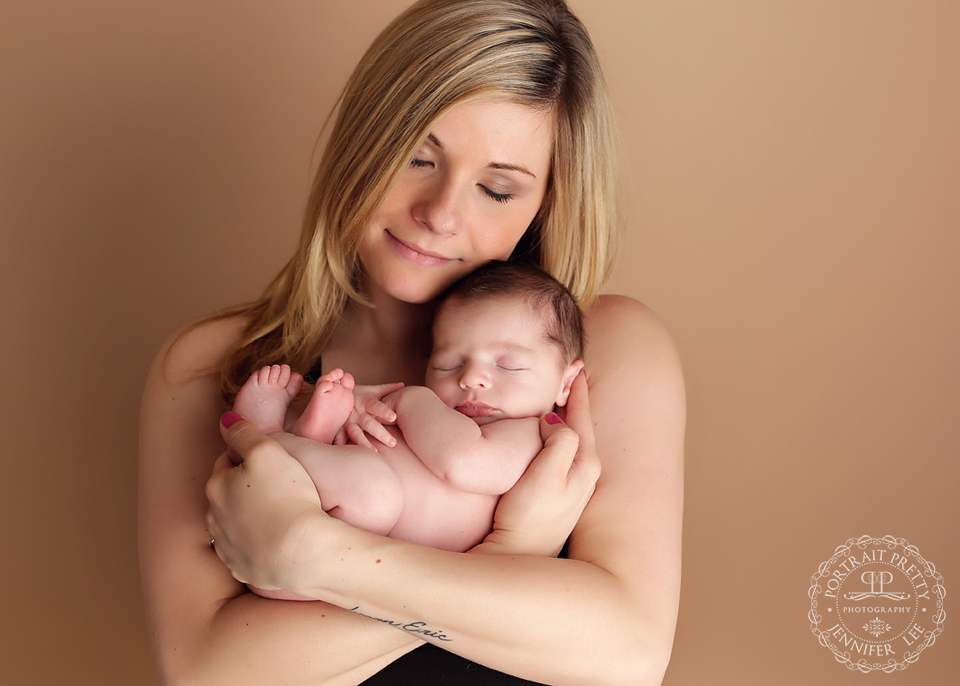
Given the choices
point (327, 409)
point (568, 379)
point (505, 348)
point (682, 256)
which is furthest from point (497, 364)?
point (682, 256)

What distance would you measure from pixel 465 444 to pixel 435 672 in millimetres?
465

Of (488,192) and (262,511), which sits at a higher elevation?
(488,192)

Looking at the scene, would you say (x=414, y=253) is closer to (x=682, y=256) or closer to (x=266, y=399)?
(x=266, y=399)

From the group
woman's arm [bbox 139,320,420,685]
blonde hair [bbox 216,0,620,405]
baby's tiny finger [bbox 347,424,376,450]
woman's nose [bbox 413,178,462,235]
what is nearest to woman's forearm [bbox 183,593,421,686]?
woman's arm [bbox 139,320,420,685]

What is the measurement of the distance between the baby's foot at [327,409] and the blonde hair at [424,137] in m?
0.43

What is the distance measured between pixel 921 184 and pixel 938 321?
0.49 metres

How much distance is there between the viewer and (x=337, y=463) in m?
1.55

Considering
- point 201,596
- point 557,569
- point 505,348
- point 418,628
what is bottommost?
point 201,596

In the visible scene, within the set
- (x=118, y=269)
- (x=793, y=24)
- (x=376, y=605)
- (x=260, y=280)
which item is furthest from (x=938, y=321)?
(x=118, y=269)

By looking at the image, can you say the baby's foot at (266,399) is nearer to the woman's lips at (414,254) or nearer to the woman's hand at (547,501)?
the woman's lips at (414,254)

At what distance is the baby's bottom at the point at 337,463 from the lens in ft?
4.99

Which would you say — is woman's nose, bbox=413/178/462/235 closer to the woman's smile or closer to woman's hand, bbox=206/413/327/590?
the woman's smile

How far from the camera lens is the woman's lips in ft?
6.43

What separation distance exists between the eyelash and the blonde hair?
0.05 metres
